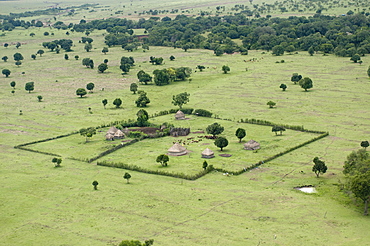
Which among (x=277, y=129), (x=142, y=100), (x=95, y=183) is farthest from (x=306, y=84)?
(x=95, y=183)

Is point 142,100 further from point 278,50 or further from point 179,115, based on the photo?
point 278,50

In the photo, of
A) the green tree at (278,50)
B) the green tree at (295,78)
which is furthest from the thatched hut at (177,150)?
the green tree at (278,50)

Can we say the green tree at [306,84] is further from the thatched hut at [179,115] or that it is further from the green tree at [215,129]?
the green tree at [215,129]

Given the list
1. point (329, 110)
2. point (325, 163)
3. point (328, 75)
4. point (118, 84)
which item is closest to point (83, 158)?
point (325, 163)

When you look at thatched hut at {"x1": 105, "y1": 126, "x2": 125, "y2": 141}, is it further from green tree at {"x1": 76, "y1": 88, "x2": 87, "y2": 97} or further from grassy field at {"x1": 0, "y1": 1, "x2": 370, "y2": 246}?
green tree at {"x1": 76, "y1": 88, "x2": 87, "y2": 97}

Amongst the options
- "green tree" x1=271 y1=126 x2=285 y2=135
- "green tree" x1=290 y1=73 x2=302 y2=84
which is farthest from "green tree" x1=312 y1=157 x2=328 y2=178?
"green tree" x1=290 y1=73 x2=302 y2=84

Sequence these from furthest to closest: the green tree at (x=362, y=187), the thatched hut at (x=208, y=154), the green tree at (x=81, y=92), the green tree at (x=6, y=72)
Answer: the green tree at (x=6, y=72) → the green tree at (x=81, y=92) → the thatched hut at (x=208, y=154) → the green tree at (x=362, y=187)
